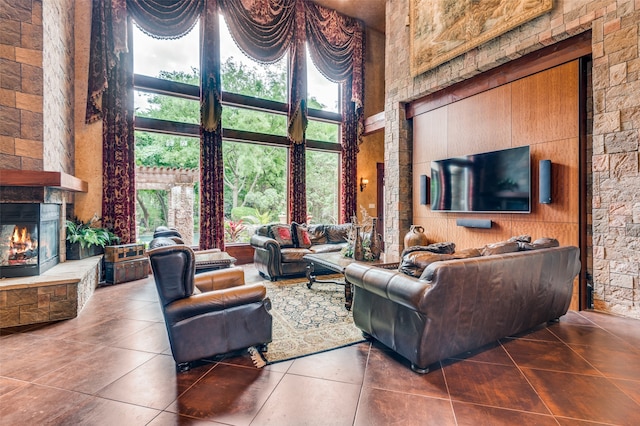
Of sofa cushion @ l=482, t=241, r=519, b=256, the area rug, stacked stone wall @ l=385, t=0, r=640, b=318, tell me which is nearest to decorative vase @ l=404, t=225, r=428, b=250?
the area rug

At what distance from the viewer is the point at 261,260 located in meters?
5.09

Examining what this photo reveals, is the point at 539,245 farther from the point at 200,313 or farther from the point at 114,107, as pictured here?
the point at 114,107

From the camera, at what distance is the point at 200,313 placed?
2223 millimetres

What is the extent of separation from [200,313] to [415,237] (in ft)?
13.5

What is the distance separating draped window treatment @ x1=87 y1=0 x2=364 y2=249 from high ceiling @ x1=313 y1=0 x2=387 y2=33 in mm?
145

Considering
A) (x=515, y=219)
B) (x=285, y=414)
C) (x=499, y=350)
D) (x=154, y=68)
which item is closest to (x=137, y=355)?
(x=285, y=414)

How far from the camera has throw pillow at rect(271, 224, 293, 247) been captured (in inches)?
213

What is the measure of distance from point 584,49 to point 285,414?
4.77 m

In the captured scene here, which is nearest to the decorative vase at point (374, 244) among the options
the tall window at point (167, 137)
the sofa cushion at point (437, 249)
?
the sofa cushion at point (437, 249)

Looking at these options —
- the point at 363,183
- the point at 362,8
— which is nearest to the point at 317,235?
the point at 363,183

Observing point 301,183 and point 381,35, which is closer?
point 301,183

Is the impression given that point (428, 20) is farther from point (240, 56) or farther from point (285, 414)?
point (285, 414)

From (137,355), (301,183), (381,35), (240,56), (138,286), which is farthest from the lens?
(381,35)

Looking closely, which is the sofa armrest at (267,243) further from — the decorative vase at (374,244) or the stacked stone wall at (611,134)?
the stacked stone wall at (611,134)
